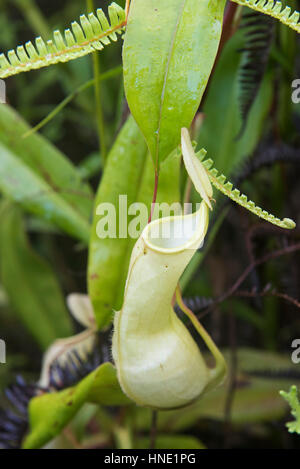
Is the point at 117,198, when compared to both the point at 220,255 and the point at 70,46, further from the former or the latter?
the point at 220,255

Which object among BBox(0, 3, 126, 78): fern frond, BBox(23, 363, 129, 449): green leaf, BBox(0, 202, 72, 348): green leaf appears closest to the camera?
BBox(0, 3, 126, 78): fern frond

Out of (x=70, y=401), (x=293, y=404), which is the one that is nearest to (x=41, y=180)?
(x=70, y=401)

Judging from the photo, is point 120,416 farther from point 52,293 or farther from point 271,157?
point 271,157

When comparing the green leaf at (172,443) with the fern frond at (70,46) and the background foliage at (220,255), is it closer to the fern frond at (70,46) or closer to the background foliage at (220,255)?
the background foliage at (220,255)

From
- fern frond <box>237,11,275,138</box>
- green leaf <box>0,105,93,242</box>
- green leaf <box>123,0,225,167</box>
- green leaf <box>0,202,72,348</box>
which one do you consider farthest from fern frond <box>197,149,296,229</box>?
green leaf <box>0,202,72,348</box>

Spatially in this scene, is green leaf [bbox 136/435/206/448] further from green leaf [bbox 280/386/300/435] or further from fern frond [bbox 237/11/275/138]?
fern frond [bbox 237/11/275/138]
